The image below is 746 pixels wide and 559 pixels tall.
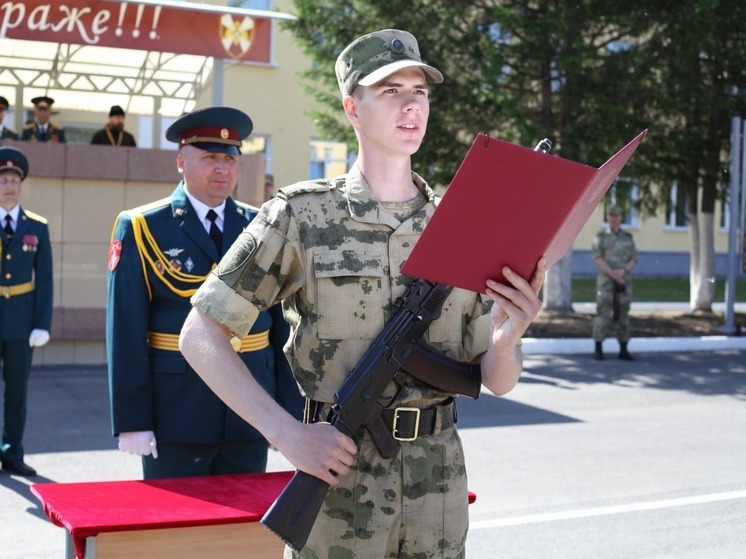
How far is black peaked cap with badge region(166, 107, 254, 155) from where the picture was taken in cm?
430

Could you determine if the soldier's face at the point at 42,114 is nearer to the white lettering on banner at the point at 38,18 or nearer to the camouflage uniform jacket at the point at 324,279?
the white lettering on banner at the point at 38,18

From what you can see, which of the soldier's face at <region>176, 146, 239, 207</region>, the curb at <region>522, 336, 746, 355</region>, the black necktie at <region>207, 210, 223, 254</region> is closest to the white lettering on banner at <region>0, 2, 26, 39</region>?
the curb at <region>522, 336, 746, 355</region>

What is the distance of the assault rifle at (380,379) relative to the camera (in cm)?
237

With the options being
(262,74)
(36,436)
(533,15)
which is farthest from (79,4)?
(262,74)

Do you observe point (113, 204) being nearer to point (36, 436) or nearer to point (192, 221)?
point (36, 436)

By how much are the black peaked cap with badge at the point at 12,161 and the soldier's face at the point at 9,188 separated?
0.05 metres

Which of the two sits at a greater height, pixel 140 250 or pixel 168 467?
pixel 140 250

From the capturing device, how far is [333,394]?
2.50 m

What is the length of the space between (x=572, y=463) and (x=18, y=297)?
4049 mm

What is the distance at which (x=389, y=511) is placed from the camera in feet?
8.18

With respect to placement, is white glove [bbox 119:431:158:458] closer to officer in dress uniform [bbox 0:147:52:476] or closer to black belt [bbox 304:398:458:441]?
black belt [bbox 304:398:458:441]

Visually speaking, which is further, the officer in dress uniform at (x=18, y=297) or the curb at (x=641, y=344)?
the curb at (x=641, y=344)

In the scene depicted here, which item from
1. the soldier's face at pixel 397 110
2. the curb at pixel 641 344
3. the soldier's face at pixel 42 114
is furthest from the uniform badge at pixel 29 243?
the curb at pixel 641 344

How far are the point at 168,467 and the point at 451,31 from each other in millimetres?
13117
